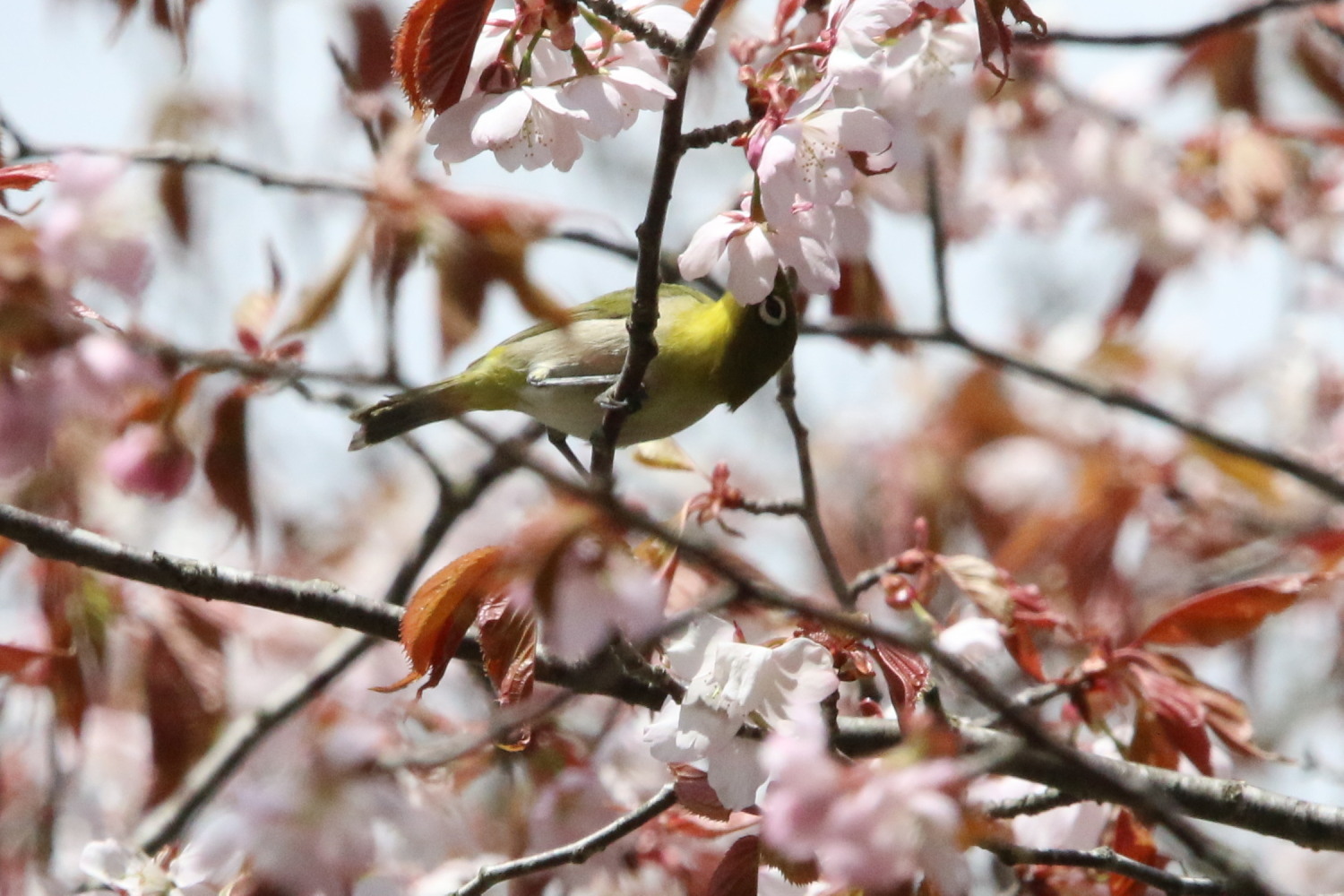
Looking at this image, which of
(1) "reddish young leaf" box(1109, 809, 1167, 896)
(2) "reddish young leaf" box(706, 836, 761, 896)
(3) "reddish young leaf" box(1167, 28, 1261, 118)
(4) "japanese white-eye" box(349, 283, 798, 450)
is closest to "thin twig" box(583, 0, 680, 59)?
(4) "japanese white-eye" box(349, 283, 798, 450)

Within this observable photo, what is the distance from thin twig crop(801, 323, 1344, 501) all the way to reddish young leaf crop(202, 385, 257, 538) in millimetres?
1716

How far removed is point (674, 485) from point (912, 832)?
5707mm

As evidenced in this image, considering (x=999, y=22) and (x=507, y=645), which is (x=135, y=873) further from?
(x=999, y=22)

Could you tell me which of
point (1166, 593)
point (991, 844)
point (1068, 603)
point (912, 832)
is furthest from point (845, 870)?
point (1166, 593)

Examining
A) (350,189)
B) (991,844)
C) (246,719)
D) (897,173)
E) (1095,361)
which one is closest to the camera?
(991,844)

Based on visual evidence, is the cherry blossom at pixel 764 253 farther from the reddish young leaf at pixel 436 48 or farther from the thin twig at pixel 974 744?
the thin twig at pixel 974 744

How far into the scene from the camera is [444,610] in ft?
5.61

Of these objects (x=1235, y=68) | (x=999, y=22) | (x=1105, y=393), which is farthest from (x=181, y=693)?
(x=1235, y=68)

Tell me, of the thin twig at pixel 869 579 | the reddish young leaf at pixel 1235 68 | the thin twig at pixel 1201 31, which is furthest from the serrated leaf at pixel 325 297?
the reddish young leaf at pixel 1235 68

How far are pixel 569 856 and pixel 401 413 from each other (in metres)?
1.31

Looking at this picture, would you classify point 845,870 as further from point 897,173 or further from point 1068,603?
point 1068,603

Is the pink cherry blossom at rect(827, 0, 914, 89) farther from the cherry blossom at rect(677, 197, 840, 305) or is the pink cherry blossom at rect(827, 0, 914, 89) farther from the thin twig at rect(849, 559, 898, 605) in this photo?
the thin twig at rect(849, 559, 898, 605)

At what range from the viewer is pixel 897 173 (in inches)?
156

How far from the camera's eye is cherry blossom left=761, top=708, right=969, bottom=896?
1.18m
